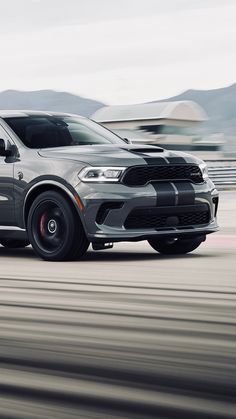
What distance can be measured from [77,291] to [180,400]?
367 centimetres

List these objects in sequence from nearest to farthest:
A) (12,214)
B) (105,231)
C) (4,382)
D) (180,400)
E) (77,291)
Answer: (180,400), (4,382), (77,291), (105,231), (12,214)

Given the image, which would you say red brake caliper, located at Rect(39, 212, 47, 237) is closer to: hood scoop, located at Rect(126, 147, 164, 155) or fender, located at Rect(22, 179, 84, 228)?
fender, located at Rect(22, 179, 84, 228)

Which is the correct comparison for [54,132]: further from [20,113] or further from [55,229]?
[55,229]

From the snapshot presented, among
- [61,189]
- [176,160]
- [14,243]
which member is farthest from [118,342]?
[14,243]

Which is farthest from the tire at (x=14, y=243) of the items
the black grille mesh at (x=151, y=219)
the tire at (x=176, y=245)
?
the black grille mesh at (x=151, y=219)

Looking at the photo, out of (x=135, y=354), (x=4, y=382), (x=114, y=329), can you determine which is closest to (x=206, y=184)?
(x=114, y=329)

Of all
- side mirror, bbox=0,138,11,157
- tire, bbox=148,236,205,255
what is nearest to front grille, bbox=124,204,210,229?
tire, bbox=148,236,205,255

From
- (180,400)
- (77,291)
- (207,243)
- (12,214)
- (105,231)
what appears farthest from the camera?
(207,243)

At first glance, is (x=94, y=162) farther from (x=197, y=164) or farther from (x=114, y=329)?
(x=114, y=329)

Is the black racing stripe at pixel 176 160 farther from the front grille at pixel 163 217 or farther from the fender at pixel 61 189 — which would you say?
the fender at pixel 61 189

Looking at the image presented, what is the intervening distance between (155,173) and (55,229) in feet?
3.83

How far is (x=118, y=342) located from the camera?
547cm

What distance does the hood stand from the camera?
33.0 feet

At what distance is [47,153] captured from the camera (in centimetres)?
1043
